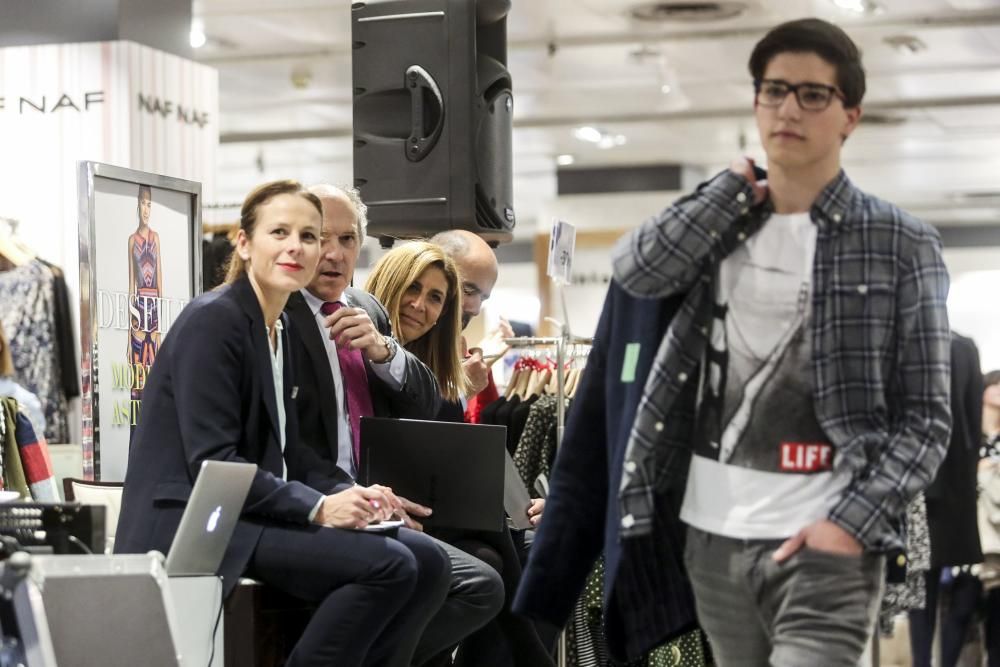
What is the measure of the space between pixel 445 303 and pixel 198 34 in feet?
19.8

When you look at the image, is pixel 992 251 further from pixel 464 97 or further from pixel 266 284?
pixel 266 284

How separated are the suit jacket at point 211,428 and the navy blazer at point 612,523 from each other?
37.1 inches

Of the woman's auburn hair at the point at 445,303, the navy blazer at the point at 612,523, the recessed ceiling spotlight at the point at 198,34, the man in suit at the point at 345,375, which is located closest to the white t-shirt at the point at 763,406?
the navy blazer at the point at 612,523

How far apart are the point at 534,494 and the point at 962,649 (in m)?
2.43

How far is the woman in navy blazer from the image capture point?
306 cm

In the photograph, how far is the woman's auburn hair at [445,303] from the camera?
411cm

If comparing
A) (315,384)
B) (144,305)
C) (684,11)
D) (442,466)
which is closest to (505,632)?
(442,466)

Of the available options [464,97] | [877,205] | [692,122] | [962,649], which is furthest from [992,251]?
[877,205]

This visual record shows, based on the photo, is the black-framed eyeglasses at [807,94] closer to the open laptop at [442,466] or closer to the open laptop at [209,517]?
the open laptop at [209,517]

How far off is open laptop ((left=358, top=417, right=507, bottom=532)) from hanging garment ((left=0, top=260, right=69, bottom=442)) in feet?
7.38

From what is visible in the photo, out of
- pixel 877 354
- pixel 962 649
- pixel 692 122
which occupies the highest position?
pixel 692 122

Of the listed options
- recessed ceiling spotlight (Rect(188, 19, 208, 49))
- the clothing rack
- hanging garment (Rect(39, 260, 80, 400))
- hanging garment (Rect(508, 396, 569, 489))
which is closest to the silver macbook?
the clothing rack

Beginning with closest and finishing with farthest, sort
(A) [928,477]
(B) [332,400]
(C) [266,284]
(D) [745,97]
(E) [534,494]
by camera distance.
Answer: (A) [928,477] < (C) [266,284] < (B) [332,400] < (E) [534,494] < (D) [745,97]

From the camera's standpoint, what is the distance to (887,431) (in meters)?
2.09
